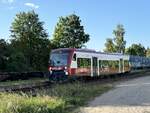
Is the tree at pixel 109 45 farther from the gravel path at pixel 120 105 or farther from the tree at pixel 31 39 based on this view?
the gravel path at pixel 120 105

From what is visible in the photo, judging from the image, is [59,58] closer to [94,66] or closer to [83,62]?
[83,62]

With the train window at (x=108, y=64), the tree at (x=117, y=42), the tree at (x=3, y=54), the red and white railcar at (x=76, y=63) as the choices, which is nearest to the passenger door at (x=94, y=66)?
the red and white railcar at (x=76, y=63)

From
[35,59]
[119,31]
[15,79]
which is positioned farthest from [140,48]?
[15,79]

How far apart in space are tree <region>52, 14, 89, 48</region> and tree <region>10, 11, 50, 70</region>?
20.8 feet

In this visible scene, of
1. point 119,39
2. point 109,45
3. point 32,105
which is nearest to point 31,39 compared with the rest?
point 109,45

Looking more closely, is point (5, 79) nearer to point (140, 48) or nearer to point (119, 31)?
point (119, 31)

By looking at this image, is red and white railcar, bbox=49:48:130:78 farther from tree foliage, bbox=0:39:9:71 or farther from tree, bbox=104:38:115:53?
Answer: tree, bbox=104:38:115:53

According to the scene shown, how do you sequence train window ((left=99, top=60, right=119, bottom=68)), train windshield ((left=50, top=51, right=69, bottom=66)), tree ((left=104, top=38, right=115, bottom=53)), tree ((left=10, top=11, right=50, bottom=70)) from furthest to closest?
tree ((left=104, top=38, right=115, bottom=53)) < tree ((left=10, top=11, right=50, bottom=70)) < train window ((left=99, top=60, right=119, bottom=68)) < train windshield ((left=50, top=51, right=69, bottom=66))

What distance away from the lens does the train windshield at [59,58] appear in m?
35.7

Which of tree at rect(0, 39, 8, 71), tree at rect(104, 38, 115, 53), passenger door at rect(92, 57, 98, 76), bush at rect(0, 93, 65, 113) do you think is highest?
tree at rect(104, 38, 115, 53)

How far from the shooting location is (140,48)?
484ft

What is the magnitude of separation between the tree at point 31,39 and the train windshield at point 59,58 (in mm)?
18719

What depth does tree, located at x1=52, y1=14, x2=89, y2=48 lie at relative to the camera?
86375 millimetres

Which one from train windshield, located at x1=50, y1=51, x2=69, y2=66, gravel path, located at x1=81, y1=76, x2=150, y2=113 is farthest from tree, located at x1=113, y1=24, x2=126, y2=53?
gravel path, located at x1=81, y1=76, x2=150, y2=113
